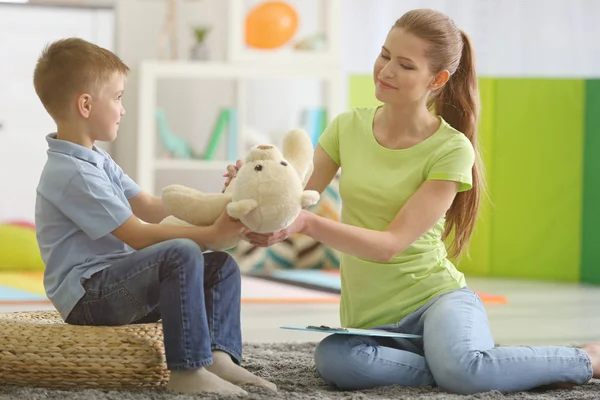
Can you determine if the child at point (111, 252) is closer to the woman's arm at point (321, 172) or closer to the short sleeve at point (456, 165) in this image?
the woman's arm at point (321, 172)

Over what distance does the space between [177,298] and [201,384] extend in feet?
0.49

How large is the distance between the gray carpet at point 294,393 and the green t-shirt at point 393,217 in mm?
163

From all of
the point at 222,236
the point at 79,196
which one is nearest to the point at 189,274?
the point at 222,236

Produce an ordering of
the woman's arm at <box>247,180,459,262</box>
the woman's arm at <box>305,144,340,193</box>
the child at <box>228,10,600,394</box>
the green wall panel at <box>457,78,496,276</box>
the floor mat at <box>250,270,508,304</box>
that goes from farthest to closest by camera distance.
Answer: the green wall panel at <box>457,78,496,276</box>
the floor mat at <box>250,270,508,304</box>
the woman's arm at <box>305,144,340,193</box>
the child at <box>228,10,600,394</box>
the woman's arm at <box>247,180,459,262</box>

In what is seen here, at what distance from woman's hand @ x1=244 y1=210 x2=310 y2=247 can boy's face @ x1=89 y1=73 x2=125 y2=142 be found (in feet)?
1.09

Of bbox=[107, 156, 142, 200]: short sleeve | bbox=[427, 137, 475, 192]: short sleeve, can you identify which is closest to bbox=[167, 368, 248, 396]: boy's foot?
bbox=[107, 156, 142, 200]: short sleeve

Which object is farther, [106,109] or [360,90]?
[360,90]

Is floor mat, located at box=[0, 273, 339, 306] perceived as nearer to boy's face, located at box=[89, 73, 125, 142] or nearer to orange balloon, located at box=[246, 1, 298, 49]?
orange balloon, located at box=[246, 1, 298, 49]

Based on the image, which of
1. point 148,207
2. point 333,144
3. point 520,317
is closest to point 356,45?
point 520,317

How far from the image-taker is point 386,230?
182 cm

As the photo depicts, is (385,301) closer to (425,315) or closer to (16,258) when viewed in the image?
(425,315)

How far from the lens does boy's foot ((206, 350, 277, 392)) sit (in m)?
1.75

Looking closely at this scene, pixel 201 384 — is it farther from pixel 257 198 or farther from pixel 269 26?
pixel 269 26

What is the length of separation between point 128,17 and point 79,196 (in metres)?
3.26
